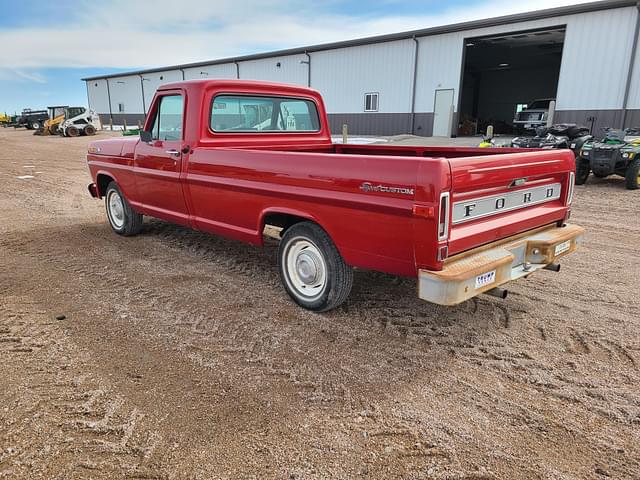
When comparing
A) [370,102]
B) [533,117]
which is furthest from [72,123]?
[533,117]

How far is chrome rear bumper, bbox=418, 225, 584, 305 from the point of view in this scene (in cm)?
290

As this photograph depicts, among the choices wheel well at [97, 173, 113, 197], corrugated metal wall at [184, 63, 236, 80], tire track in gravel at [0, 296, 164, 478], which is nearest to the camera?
tire track in gravel at [0, 296, 164, 478]

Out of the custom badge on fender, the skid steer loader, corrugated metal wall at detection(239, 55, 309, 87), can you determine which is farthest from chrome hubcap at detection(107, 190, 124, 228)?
the skid steer loader

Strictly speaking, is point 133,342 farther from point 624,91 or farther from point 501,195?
point 624,91

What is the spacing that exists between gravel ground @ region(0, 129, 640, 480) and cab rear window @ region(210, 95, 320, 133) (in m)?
1.54

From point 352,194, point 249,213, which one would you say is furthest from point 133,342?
point 352,194

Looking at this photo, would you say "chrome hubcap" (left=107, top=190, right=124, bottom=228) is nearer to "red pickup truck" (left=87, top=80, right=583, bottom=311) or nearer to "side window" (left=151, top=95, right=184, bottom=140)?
"red pickup truck" (left=87, top=80, right=583, bottom=311)

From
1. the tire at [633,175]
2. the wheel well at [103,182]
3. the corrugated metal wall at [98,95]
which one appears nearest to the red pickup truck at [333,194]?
the wheel well at [103,182]

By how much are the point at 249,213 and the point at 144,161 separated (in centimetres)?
192

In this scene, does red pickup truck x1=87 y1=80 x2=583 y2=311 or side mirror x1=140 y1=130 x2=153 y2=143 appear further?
side mirror x1=140 y1=130 x2=153 y2=143

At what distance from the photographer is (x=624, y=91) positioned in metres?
17.2

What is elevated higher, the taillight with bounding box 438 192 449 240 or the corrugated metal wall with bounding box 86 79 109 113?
the corrugated metal wall with bounding box 86 79 109 113

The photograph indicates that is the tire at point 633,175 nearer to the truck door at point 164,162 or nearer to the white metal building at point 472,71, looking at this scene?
the truck door at point 164,162

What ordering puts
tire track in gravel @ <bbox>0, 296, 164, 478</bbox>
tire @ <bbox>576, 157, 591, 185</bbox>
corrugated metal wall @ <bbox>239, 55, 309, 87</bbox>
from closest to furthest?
tire track in gravel @ <bbox>0, 296, 164, 478</bbox>
tire @ <bbox>576, 157, 591, 185</bbox>
corrugated metal wall @ <bbox>239, 55, 309, 87</bbox>
